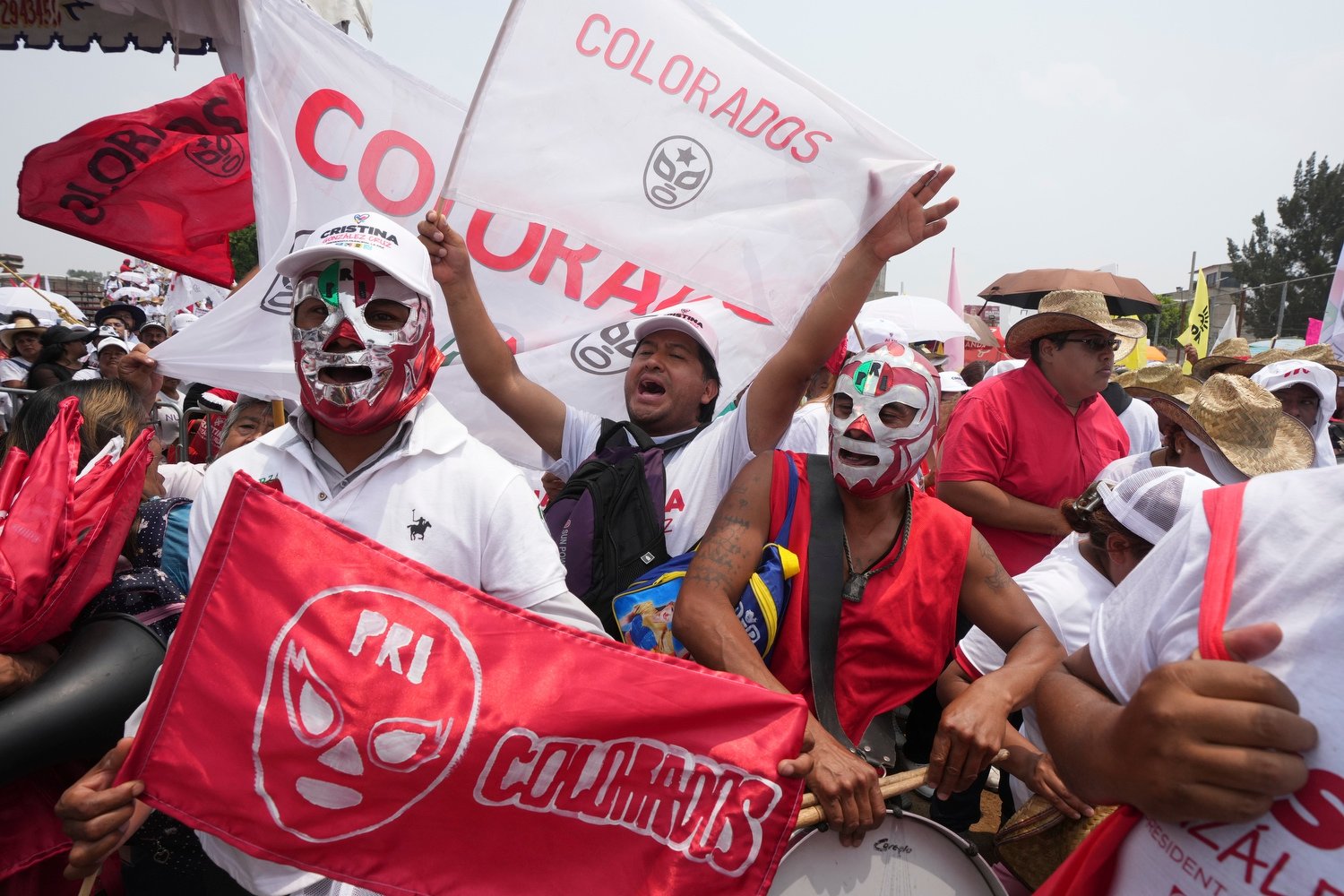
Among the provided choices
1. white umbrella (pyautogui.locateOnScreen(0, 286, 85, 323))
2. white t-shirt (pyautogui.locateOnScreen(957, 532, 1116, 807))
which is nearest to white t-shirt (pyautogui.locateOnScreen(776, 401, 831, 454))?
white t-shirt (pyautogui.locateOnScreen(957, 532, 1116, 807))

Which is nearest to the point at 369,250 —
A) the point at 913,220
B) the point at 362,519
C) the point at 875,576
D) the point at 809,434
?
the point at 362,519

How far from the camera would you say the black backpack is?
285 centimetres

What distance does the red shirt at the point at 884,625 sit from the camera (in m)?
2.55

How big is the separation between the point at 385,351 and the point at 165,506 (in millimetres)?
1476

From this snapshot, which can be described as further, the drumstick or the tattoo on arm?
the tattoo on arm

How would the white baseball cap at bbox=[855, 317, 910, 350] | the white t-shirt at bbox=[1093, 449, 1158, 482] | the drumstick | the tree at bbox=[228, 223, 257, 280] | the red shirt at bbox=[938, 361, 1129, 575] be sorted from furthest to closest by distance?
the tree at bbox=[228, 223, 257, 280] → the white baseball cap at bbox=[855, 317, 910, 350] → the red shirt at bbox=[938, 361, 1129, 575] → the white t-shirt at bbox=[1093, 449, 1158, 482] → the drumstick

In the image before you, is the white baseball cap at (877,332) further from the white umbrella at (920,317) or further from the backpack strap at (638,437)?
the backpack strap at (638,437)

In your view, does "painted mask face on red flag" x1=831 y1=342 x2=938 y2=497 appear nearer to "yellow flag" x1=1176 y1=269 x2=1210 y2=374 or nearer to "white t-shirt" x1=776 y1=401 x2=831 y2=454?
"white t-shirt" x1=776 y1=401 x2=831 y2=454

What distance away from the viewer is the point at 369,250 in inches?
90.2

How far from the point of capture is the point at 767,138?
10.8ft

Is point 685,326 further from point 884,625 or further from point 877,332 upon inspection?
point 877,332

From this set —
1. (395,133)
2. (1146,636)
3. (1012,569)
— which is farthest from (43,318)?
(1146,636)

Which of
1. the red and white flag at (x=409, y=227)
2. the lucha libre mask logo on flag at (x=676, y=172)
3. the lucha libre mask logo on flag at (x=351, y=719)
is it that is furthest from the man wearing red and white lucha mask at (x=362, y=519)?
the red and white flag at (x=409, y=227)

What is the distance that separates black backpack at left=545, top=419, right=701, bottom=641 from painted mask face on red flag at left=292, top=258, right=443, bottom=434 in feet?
2.31
